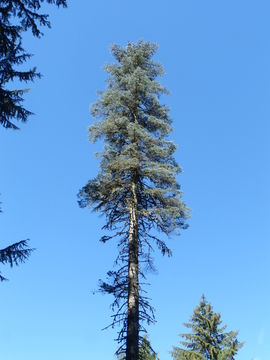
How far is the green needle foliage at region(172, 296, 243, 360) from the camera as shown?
21.5 metres

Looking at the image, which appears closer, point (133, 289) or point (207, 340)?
point (133, 289)

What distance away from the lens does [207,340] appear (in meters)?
22.8

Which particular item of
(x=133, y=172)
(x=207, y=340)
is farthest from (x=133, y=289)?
(x=207, y=340)

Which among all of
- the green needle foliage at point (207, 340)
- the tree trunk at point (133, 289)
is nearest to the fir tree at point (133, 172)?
A: the tree trunk at point (133, 289)

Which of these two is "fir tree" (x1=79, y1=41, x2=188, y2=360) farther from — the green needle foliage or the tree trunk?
the green needle foliage

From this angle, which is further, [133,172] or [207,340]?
[207,340]

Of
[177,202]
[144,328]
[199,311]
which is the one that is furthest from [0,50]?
[199,311]

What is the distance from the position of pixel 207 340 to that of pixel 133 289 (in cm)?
1532

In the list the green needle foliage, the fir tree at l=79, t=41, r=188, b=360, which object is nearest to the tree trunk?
the fir tree at l=79, t=41, r=188, b=360

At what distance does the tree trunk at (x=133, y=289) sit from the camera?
9172 millimetres

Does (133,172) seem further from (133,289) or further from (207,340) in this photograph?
(207,340)

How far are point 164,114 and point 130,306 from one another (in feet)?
28.1

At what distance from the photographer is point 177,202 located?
12.8m

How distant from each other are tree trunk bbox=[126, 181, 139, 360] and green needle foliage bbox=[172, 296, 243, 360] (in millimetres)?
13729
